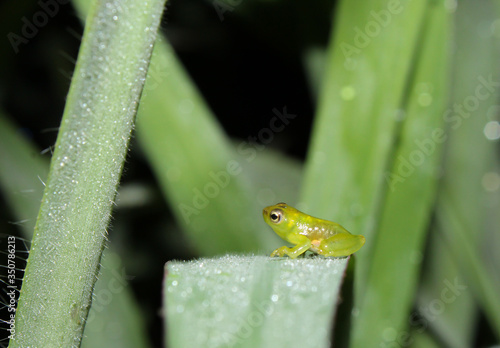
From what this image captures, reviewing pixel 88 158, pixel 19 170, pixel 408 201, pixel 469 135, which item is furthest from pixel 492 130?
pixel 19 170

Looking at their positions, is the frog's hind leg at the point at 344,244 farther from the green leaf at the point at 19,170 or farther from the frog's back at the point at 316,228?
the green leaf at the point at 19,170

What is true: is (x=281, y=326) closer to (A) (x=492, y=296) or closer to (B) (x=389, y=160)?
(B) (x=389, y=160)

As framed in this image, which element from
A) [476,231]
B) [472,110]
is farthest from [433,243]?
[472,110]

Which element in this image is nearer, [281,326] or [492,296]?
[281,326]

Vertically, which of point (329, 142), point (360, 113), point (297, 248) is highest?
point (360, 113)

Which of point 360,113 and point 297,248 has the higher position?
point 360,113

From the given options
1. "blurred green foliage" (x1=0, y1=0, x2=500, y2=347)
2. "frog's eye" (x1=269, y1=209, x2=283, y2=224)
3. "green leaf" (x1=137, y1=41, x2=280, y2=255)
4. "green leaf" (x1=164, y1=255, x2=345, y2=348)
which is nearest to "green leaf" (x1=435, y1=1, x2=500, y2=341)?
"blurred green foliage" (x1=0, y1=0, x2=500, y2=347)

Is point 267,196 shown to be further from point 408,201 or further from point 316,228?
point 408,201
